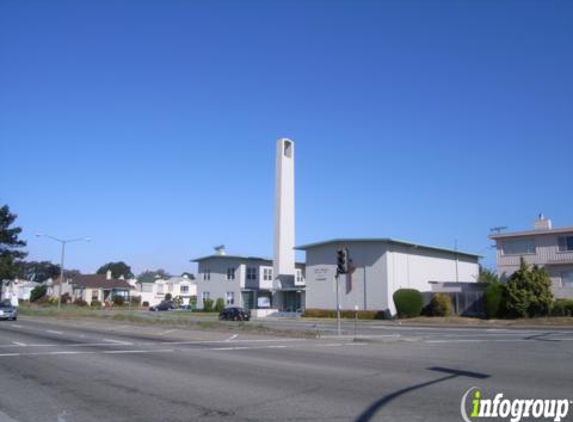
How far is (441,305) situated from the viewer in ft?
161

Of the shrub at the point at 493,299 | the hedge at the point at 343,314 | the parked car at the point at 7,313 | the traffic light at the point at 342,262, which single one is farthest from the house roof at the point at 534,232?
the parked car at the point at 7,313

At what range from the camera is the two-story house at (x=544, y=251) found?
1812 inches

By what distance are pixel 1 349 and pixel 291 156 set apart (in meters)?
46.5

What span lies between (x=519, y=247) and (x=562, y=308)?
9.08 metres

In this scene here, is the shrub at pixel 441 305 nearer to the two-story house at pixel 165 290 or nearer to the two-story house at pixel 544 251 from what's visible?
the two-story house at pixel 544 251

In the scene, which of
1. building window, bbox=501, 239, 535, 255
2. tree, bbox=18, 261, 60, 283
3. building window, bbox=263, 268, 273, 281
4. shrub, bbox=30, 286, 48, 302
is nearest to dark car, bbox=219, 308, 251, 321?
building window, bbox=501, 239, 535, 255

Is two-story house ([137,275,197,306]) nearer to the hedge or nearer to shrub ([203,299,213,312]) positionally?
shrub ([203,299,213,312])

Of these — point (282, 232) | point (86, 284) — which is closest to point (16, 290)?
point (86, 284)

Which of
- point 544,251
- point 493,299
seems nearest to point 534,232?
point 544,251

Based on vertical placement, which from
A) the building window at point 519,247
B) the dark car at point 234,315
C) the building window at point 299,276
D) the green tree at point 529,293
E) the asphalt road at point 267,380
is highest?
the building window at point 519,247

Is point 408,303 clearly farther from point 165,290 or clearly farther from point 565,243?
point 165,290

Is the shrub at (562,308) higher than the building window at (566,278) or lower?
lower

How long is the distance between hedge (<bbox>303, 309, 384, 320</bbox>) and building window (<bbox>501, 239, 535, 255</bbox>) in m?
12.2

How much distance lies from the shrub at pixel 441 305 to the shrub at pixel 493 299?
4.51m
